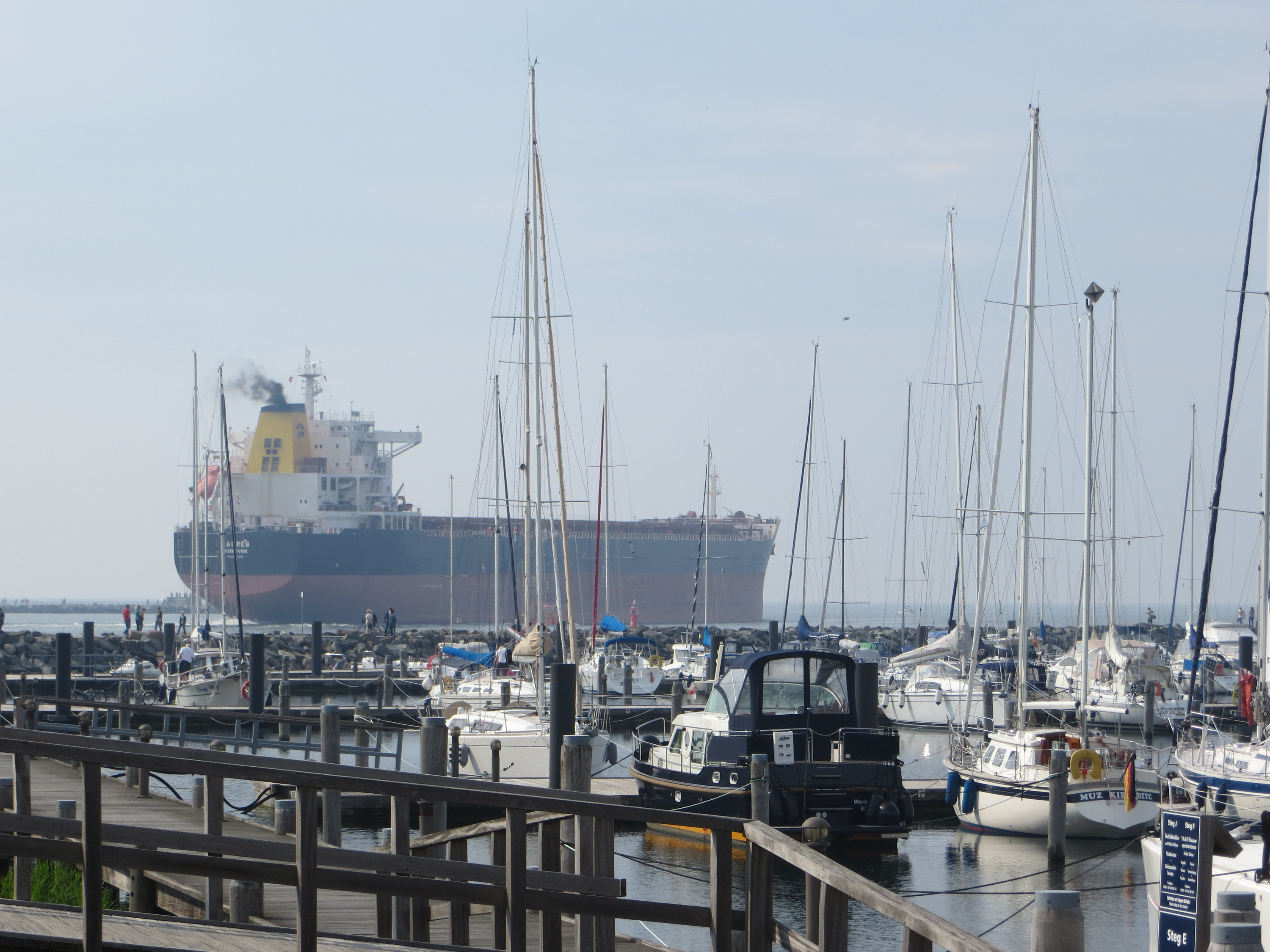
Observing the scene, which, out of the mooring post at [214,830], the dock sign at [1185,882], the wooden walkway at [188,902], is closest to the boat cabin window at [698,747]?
the wooden walkway at [188,902]

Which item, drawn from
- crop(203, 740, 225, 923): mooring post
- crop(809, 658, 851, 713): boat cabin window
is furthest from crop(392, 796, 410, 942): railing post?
crop(809, 658, 851, 713): boat cabin window

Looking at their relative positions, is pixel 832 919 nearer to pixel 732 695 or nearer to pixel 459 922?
pixel 459 922

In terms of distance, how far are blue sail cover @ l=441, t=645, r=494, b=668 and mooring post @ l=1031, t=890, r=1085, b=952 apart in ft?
108

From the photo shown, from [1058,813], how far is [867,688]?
11.0ft

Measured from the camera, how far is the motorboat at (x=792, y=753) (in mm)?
16609

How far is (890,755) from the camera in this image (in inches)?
672

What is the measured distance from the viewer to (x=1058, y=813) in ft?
55.5

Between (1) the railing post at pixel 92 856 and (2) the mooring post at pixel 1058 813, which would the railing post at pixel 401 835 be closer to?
(1) the railing post at pixel 92 856

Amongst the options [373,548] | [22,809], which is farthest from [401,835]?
[373,548]

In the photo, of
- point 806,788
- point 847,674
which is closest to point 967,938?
point 806,788

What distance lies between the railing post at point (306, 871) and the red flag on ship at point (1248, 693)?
50.9ft

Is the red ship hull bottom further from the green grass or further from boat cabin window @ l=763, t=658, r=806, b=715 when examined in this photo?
the green grass

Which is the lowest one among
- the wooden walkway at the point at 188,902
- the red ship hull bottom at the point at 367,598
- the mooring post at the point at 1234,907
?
the red ship hull bottom at the point at 367,598

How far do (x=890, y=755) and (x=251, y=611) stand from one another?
75.3 meters
